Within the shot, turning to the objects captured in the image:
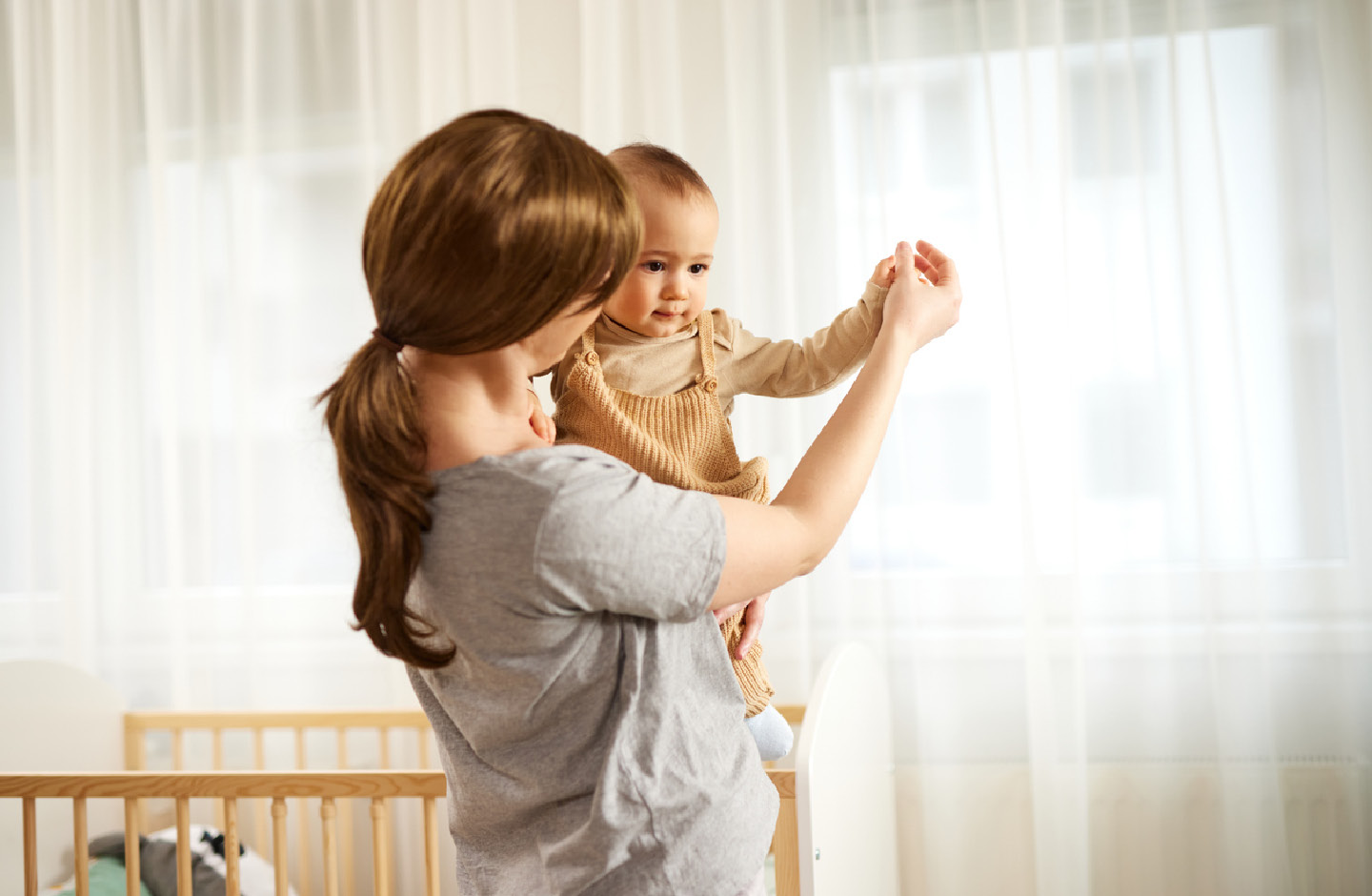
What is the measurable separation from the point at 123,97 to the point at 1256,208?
2.38 m

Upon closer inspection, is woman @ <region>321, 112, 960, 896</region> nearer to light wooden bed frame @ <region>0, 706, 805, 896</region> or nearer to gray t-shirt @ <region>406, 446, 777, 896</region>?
gray t-shirt @ <region>406, 446, 777, 896</region>

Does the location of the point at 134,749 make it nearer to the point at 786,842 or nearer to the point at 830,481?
the point at 786,842

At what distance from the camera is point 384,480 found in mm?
707

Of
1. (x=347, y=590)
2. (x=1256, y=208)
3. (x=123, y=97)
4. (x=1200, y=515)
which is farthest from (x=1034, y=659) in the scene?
(x=123, y=97)

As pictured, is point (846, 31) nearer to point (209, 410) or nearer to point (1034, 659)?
point (1034, 659)

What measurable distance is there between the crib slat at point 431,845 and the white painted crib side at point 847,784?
536 millimetres

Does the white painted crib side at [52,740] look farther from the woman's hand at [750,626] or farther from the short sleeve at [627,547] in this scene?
the short sleeve at [627,547]

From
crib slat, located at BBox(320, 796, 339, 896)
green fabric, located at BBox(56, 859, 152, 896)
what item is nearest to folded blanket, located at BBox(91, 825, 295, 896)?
green fabric, located at BBox(56, 859, 152, 896)

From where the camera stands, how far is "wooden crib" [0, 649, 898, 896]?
1.38m

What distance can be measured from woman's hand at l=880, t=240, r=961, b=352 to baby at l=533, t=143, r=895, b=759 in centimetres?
3

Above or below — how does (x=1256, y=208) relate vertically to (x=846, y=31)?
below

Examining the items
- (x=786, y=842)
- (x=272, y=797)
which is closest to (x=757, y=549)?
(x=786, y=842)

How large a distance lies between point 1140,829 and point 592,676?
1.71m

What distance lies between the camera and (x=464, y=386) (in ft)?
2.45
